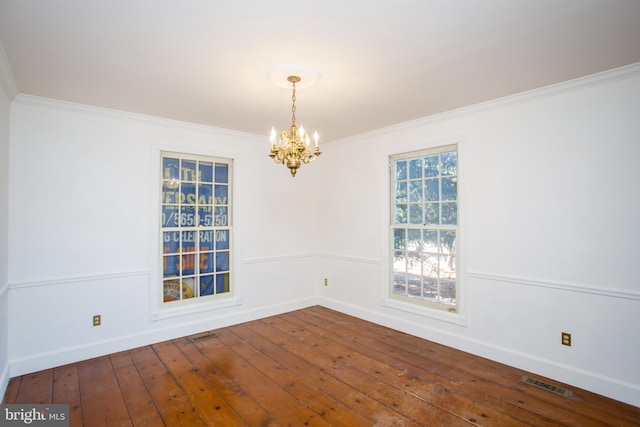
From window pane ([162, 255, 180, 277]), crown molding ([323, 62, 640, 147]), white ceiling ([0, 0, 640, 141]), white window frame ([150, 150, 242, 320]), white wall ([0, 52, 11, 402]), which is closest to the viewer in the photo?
white ceiling ([0, 0, 640, 141])

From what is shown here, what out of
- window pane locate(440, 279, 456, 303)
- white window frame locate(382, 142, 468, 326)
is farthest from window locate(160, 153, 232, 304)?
window pane locate(440, 279, 456, 303)

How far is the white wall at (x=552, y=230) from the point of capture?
2682 mm

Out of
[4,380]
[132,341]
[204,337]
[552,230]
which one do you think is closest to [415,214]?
[552,230]

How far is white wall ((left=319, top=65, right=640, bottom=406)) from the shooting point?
2.68 metres

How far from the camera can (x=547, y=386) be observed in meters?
2.87

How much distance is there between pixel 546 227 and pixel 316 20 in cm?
270

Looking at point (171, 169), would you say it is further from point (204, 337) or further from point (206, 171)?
point (204, 337)

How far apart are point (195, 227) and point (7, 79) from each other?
223cm

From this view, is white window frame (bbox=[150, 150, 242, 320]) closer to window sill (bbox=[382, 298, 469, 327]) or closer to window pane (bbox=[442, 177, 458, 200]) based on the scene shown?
window sill (bbox=[382, 298, 469, 327])

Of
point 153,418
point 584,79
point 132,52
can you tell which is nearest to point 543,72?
point 584,79

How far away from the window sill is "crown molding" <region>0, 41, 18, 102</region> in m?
4.38

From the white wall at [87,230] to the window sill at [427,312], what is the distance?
204 cm

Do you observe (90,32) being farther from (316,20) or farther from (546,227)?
(546,227)

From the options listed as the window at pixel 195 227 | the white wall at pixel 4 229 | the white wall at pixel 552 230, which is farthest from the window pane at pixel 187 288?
the white wall at pixel 552 230
